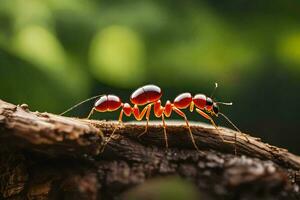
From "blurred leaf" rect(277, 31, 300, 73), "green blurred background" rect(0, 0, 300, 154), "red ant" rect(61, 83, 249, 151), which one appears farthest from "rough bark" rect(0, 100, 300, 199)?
"blurred leaf" rect(277, 31, 300, 73)

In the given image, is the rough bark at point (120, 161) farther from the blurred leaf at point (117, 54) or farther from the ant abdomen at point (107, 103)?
the blurred leaf at point (117, 54)

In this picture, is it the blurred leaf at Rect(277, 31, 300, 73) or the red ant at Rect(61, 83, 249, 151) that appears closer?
the red ant at Rect(61, 83, 249, 151)

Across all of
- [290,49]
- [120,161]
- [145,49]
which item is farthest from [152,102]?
[290,49]

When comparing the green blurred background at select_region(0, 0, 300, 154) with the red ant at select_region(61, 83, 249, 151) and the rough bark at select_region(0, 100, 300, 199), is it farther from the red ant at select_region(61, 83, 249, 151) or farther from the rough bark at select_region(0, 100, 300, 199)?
the rough bark at select_region(0, 100, 300, 199)

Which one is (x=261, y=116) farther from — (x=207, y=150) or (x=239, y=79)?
(x=207, y=150)

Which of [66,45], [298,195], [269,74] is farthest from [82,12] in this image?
[298,195]

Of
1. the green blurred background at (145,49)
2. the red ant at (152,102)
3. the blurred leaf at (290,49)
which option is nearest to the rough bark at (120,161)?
the red ant at (152,102)
